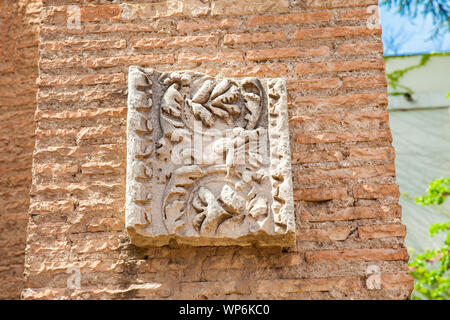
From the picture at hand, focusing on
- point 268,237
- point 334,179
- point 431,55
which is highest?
point 431,55

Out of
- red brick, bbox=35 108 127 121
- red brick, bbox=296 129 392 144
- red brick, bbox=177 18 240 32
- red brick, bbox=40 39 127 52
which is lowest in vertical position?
red brick, bbox=296 129 392 144

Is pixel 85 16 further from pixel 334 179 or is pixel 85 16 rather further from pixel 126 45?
pixel 334 179

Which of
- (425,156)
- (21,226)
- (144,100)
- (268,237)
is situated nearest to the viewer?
(268,237)

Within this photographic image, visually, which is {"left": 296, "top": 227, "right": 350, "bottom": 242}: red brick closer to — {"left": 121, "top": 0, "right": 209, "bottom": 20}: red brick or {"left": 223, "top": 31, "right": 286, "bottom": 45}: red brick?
{"left": 223, "top": 31, "right": 286, "bottom": 45}: red brick

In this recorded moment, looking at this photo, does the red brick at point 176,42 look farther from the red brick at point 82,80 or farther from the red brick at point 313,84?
the red brick at point 313,84

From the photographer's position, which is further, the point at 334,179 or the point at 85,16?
the point at 85,16

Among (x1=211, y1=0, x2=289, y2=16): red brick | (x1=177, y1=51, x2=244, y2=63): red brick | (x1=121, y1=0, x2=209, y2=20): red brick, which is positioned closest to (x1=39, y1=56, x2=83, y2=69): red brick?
(x1=121, y1=0, x2=209, y2=20): red brick

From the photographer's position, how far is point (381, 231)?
2.58m

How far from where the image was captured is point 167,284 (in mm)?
2514

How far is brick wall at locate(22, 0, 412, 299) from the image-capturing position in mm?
2529

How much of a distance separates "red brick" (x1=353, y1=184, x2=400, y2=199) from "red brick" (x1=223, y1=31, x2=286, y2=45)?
2.78 feet

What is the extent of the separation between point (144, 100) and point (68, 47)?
0.59m

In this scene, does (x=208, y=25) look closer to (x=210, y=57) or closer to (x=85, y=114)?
(x=210, y=57)

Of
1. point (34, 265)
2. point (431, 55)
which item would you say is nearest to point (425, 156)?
point (431, 55)
